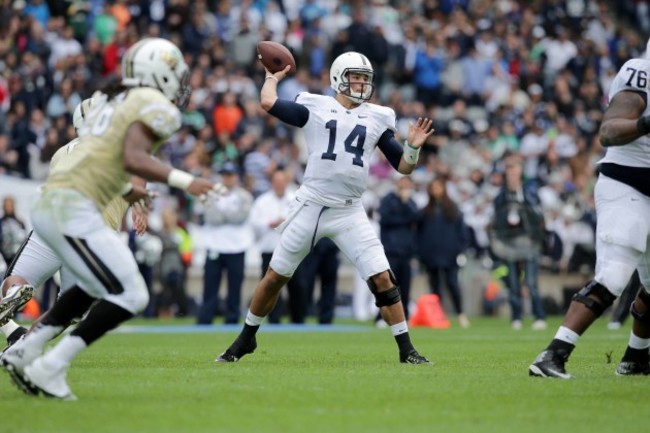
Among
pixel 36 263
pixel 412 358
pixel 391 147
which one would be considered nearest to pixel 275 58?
pixel 391 147

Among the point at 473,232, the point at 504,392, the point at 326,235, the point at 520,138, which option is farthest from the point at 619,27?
the point at 504,392

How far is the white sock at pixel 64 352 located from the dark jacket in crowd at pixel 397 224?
450 inches

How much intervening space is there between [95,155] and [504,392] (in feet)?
9.18

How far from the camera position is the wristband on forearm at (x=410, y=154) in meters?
9.79

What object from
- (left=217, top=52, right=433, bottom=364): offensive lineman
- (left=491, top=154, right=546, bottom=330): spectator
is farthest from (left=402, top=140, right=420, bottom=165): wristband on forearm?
(left=491, top=154, right=546, bottom=330): spectator

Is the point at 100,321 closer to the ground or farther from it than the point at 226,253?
farther from it

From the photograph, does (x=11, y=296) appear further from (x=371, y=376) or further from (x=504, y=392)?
(x=504, y=392)

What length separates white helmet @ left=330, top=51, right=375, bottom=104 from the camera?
10211mm

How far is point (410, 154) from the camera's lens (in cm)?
983

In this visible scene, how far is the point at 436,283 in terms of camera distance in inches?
766

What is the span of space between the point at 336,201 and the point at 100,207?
9.62 ft

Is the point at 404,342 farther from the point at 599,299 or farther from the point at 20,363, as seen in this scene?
the point at 20,363

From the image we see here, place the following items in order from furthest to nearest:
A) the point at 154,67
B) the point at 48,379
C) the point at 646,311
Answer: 1. the point at 646,311
2. the point at 154,67
3. the point at 48,379

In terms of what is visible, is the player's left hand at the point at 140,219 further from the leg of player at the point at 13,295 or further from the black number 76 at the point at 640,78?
the black number 76 at the point at 640,78
